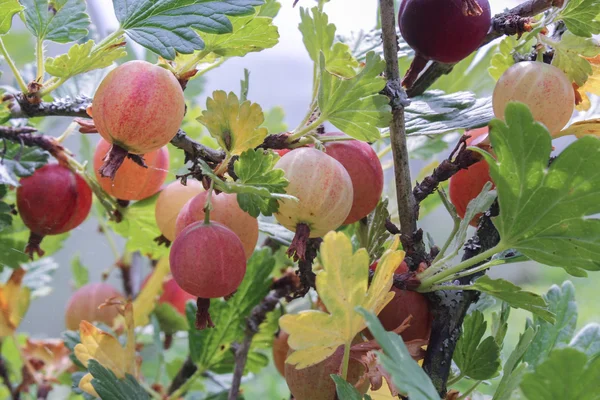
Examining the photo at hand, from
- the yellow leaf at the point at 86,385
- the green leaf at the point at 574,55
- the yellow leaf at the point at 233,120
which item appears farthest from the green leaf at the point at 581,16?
the yellow leaf at the point at 86,385

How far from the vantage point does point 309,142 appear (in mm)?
446

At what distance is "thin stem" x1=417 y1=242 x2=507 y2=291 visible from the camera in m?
0.39

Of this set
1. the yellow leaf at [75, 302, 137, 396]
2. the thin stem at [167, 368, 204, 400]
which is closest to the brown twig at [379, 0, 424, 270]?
the yellow leaf at [75, 302, 137, 396]

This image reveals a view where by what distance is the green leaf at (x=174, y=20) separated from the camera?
426mm

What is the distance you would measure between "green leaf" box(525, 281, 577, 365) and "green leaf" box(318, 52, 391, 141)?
19 centimetres

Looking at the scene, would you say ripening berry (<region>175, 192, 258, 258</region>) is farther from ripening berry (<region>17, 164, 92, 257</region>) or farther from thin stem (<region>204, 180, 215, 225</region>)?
ripening berry (<region>17, 164, 92, 257</region>)

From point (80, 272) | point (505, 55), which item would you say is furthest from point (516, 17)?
point (80, 272)

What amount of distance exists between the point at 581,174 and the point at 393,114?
131mm

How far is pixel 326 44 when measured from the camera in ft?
1.36

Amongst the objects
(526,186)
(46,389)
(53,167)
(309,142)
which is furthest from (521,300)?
(46,389)

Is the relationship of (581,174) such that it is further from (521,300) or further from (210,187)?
(210,187)

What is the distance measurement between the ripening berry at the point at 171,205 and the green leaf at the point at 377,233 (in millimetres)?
148

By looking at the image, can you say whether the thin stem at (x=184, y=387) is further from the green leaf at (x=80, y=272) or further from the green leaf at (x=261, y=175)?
the green leaf at (x=80, y=272)

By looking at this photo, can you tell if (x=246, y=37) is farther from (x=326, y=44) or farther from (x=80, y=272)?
(x=80, y=272)
